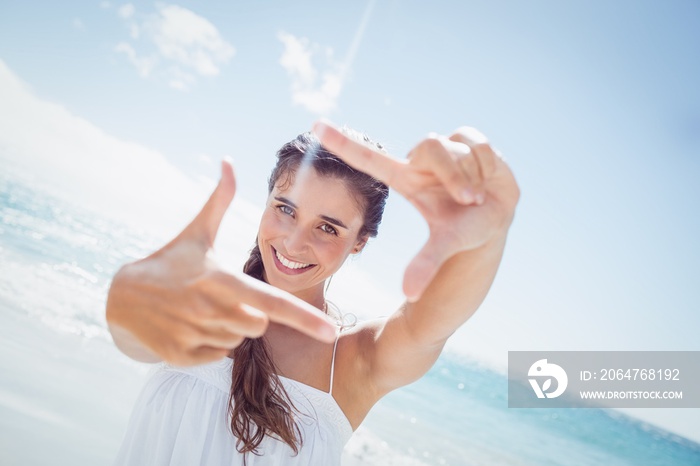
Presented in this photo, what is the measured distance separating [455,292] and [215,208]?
85cm

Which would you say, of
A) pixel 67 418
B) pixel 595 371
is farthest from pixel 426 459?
pixel 595 371

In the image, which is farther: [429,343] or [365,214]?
[365,214]

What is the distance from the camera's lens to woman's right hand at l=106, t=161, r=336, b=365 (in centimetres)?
102

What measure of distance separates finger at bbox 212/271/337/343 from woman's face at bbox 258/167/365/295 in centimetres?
135

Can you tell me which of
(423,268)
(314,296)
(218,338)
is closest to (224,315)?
(218,338)

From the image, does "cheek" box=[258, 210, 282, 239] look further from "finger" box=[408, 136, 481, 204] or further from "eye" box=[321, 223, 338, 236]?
"finger" box=[408, 136, 481, 204]

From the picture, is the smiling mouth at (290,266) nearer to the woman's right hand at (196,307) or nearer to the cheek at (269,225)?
the cheek at (269,225)

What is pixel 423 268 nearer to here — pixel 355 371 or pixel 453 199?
pixel 453 199

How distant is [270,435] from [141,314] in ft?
3.98

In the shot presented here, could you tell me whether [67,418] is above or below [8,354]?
below

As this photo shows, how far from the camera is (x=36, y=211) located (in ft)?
75.4

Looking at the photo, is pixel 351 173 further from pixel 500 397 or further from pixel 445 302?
pixel 500 397

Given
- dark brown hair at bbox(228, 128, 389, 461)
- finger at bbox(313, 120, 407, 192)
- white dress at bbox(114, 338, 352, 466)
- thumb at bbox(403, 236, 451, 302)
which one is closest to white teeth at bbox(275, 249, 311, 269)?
dark brown hair at bbox(228, 128, 389, 461)

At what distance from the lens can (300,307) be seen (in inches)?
40.4
